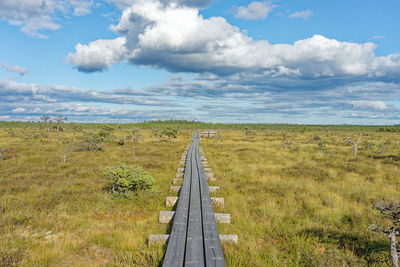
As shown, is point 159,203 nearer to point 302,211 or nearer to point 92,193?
point 92,193

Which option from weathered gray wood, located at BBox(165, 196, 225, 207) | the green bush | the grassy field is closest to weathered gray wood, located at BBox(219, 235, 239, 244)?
the grassy field

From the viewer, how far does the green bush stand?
27.8ft

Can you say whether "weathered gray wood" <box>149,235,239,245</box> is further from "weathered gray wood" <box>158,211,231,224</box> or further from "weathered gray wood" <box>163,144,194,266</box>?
"weathered gray wood" <box>158,211,231,224</box>

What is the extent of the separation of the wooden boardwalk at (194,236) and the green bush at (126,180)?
2014mm

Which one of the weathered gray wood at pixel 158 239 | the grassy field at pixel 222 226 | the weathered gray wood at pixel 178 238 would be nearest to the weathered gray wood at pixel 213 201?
the grassy field at pixel 222 226

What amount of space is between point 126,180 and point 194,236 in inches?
180

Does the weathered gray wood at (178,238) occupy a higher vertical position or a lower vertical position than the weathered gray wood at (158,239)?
higher

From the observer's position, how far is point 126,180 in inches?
336

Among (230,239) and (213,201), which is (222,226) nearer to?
(230,239)

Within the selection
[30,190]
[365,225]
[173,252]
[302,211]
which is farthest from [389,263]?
[30,190]

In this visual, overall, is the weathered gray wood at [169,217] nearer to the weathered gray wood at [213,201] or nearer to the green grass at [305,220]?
the green grass at [305,220]

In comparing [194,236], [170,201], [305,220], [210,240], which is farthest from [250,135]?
[210,240]

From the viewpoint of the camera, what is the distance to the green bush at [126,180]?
8.47m

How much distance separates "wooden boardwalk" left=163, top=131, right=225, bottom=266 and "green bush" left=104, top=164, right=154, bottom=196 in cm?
201
